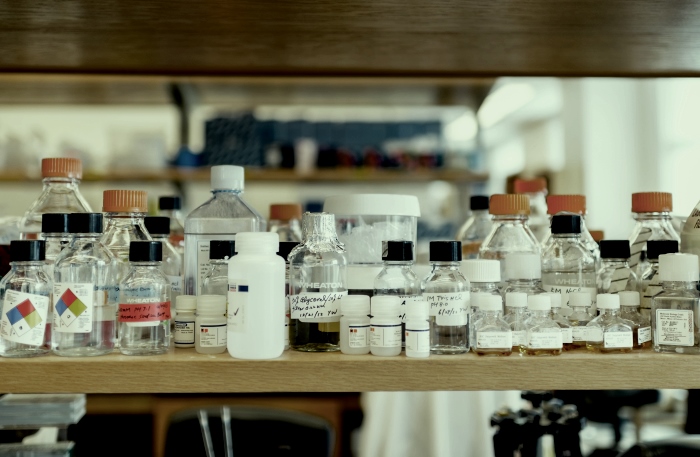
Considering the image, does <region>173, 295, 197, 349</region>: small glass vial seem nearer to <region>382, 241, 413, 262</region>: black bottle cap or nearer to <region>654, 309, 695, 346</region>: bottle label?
<region>382, 241, 413, 262</region>: black bottle cap

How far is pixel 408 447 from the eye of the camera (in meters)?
1.74

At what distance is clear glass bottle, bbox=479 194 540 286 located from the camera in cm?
92

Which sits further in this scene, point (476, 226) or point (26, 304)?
point (476, 226)

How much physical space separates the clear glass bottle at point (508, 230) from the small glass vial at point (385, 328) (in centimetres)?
24

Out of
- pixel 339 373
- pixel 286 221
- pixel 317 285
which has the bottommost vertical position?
pixel 339 373

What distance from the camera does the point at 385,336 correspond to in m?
0.76

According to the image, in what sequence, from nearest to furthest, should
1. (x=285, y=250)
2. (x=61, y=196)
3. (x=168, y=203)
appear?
(x=285, y=250), (x=61, y=196), (x=168, y=203)

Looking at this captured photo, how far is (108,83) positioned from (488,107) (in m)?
2.79

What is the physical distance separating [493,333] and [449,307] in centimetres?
6

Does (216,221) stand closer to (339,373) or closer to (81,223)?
(81,223)

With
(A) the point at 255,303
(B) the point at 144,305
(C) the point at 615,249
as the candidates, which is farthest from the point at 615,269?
(B) the point at 144,305

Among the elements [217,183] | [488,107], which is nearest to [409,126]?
[488,107]

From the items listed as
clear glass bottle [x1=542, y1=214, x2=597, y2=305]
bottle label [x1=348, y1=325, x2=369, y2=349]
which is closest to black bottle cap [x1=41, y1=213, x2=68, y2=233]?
bottle label [x1=348, y1=325, x2=369, y2=349]

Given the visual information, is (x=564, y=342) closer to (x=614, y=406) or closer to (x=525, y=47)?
(x=525, y=47)
